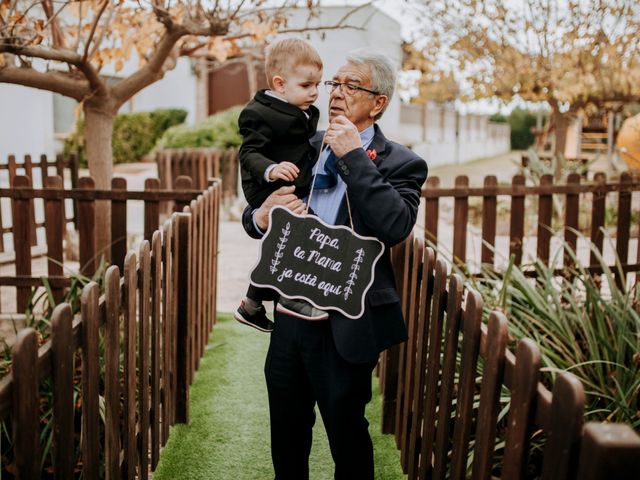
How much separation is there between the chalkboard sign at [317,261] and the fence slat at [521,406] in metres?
0.69

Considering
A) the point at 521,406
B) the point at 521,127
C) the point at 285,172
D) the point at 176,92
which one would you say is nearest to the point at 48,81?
the point at 285,172

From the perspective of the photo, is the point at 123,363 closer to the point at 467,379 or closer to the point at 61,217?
the point at 467,379

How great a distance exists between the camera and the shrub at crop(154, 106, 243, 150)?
14922mm

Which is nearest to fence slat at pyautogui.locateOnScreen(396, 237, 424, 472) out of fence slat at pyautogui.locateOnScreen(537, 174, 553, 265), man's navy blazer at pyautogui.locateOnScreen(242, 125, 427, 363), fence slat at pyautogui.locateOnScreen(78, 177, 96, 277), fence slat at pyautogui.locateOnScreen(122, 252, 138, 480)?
man's navy blazer at pyautogui.locateOnScreen(242, 125, 427, 363)

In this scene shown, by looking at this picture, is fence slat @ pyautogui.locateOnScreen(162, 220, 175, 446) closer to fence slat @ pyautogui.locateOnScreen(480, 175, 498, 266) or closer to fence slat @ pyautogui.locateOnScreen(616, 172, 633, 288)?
fence slat @ pyautogui.locateOnScreen(480, 175, 498, 266)

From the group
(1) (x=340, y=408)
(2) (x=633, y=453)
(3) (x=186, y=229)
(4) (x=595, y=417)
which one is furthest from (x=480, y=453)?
(3) (x=186, y=229)

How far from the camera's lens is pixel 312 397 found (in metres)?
2.79

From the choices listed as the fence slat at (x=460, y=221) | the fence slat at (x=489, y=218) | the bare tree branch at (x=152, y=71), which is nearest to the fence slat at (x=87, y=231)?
the bare tree branch at (x=152, y=71)

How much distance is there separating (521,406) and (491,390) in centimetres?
24

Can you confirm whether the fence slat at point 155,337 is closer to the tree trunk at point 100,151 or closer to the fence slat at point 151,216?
the fence slat at point 151,216

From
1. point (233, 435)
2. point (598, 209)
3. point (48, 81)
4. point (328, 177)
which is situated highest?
point (48, 81)

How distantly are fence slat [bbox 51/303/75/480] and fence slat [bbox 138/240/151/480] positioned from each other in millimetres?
841

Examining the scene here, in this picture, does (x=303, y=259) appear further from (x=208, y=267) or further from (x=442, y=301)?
(x=208, y=267)

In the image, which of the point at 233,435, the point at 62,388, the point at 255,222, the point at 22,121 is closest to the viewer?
the point at 62,388
